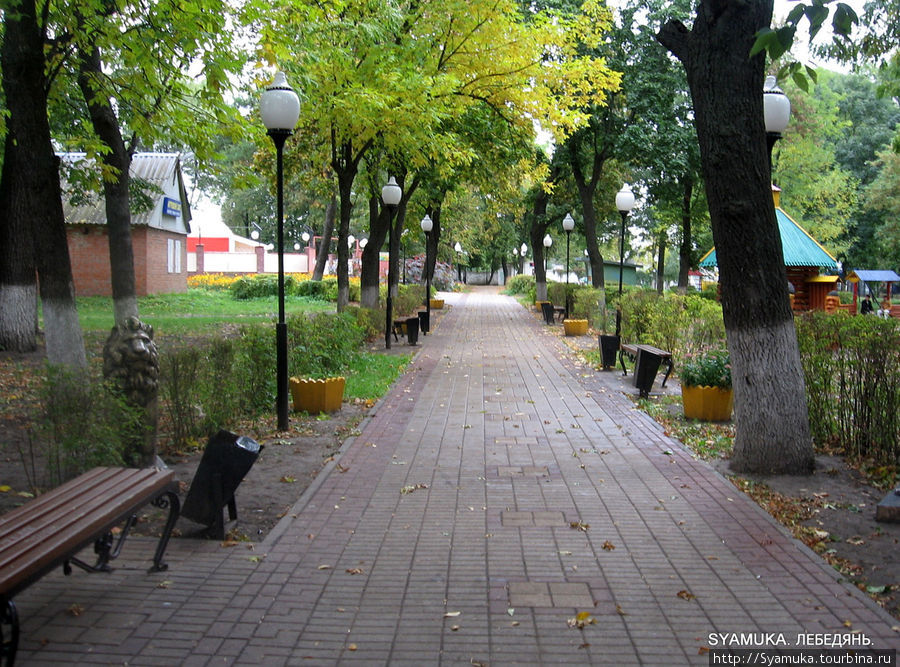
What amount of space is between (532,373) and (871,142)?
4487 cm

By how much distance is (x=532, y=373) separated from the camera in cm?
1396

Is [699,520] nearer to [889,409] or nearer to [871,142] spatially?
[889,409]

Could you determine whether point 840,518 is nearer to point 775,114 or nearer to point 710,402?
point 710,402

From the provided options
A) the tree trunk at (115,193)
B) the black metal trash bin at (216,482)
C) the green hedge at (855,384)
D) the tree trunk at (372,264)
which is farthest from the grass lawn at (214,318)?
the green hedge at (855,384)

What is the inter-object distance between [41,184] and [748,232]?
6.26 metres

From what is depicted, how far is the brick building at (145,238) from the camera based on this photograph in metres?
31.9

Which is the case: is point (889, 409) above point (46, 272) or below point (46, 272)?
below

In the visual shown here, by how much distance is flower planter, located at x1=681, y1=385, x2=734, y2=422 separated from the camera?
904cm

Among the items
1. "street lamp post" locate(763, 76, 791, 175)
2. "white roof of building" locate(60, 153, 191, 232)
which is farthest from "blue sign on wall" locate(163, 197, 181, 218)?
"street lamp post" locate(763, 76, 791, 175)

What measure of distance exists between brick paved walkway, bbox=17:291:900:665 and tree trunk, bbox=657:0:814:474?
0.74m

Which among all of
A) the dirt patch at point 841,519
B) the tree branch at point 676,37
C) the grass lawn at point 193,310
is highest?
the tree branch at point 676,37

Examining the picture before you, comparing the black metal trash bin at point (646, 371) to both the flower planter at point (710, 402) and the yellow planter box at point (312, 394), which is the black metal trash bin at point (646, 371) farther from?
the yellow planter box at point (312, 394)

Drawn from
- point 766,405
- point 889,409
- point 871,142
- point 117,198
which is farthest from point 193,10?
point 871,142

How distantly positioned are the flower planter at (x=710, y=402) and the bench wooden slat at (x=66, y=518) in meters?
6.57
